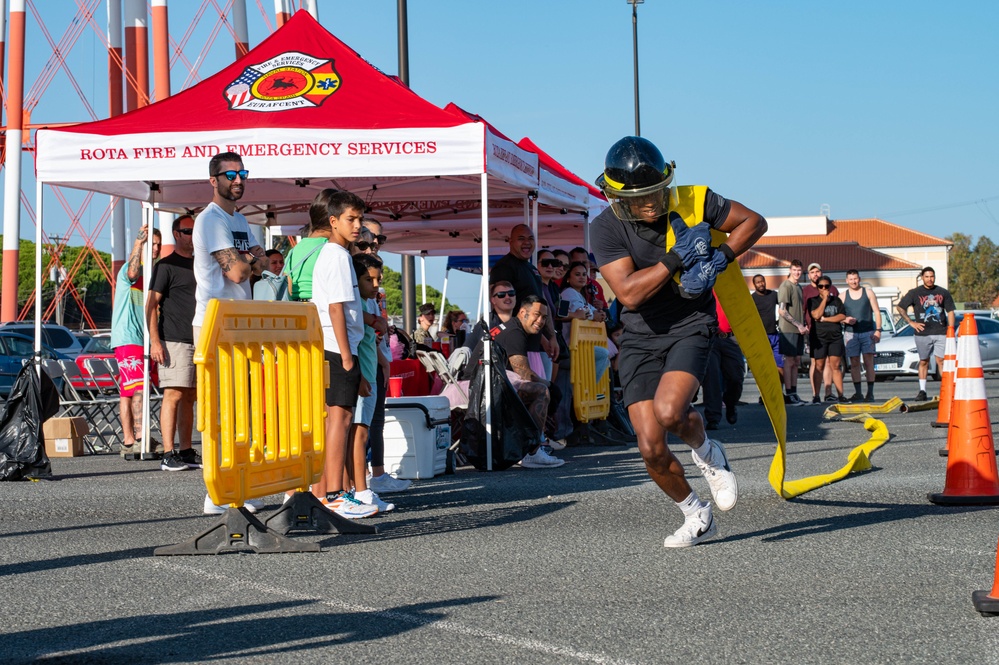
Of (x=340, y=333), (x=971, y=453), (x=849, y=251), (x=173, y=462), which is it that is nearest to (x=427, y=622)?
(x=340, y=333)

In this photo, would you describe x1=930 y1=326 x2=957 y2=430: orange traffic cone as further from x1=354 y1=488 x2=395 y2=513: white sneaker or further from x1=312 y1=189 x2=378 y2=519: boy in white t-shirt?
x1=312 y1=189 x2=378 y2=519: boy in white t-shirt

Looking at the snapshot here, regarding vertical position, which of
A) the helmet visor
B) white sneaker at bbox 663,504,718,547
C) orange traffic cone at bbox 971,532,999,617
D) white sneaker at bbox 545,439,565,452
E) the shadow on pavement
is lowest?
the shadow on pavement

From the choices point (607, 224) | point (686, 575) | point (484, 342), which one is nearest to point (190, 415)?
point (484, 342)

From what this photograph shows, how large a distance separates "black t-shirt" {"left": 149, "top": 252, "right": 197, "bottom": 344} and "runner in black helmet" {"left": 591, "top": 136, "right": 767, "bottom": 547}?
490cm

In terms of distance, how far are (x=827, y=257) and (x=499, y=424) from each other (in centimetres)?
9003

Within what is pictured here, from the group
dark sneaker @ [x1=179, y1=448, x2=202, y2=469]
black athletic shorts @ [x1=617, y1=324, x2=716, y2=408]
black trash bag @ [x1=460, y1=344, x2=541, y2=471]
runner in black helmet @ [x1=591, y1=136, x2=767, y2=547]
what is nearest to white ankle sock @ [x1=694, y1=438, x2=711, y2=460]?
runner in black helmet @ [x1=591, y1=136, x2=767, y2=547]

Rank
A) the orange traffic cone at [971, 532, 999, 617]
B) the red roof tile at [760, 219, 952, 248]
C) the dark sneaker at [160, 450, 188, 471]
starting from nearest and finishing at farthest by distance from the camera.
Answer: the orange traffic cone at [971, 532, 999, 617] → the dark sneaker at [160, 450, 188, 471] → the red roof tile at [760, 219, 952, 248]

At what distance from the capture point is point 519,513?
734 cm

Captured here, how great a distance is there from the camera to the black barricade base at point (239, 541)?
6062 mm

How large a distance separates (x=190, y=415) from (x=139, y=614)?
5.48m

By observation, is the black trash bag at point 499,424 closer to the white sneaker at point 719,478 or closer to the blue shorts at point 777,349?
the white sneaker at point 719,478

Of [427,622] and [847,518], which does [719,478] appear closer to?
[847,518]

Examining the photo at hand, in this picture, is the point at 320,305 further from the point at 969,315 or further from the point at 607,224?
the point at 969,315

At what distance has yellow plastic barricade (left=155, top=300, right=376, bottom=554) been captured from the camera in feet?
18.8
